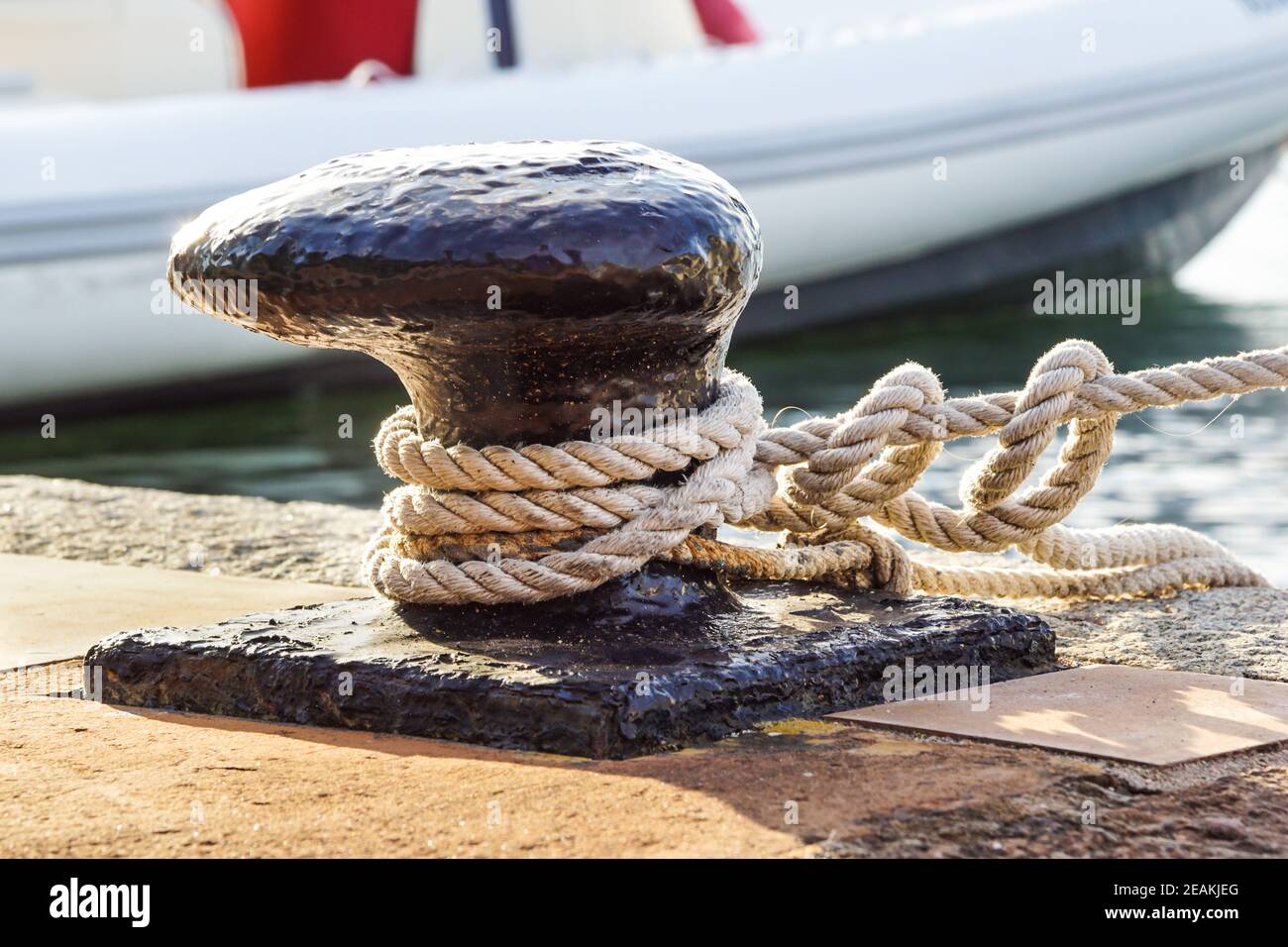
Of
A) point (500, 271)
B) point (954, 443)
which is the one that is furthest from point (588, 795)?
point (954, 443)

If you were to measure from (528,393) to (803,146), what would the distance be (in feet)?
22.9

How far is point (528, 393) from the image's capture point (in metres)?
1.85

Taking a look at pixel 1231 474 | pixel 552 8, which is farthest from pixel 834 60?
pixel 1231 474

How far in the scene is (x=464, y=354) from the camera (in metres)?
1.83

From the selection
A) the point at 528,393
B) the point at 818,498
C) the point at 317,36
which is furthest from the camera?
the point at 317,36

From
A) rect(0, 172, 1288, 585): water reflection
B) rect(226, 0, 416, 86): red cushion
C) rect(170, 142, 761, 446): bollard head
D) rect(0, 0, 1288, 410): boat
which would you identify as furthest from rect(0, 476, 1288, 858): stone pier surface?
rect(226, 0, 416, 86): red cushion

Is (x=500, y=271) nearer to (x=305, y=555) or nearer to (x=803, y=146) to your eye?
(x=305, y=555)

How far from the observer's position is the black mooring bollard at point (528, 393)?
162 centimetres

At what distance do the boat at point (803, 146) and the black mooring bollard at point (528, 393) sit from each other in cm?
586

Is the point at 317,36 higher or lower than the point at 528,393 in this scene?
higher

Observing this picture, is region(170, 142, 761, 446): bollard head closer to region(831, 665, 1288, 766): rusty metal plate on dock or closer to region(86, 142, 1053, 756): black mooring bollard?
region(86, 142, 1053, 756): black mooring bollard

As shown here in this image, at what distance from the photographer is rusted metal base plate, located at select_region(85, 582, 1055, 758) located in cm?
157

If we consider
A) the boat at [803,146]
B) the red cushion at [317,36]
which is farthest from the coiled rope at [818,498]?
the red cushion at [317,36]

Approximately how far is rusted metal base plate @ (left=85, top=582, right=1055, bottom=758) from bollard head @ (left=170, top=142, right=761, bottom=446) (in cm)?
26
